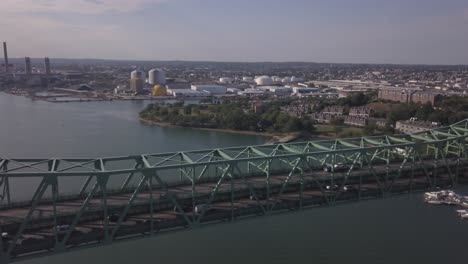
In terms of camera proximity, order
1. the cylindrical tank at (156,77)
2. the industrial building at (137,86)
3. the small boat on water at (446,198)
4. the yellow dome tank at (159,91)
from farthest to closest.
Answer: the cylindrical tank at (156,77), the industrial building at (137,86), the yellow dome tank at (159,91), the small boat on water at (446,198)

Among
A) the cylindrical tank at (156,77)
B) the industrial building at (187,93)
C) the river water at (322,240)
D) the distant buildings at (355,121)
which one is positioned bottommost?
the river water at (322,240)

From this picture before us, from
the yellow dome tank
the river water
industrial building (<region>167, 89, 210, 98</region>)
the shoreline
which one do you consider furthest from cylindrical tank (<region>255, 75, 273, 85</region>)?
the river water

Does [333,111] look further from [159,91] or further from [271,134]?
[159,91]

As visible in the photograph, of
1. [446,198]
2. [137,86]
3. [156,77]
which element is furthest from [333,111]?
[156,77]

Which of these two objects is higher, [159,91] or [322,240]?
[159,91]

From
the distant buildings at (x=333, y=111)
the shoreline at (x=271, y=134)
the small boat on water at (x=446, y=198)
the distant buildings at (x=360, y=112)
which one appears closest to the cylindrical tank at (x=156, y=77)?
the distant buildings at (x=333, y=111)

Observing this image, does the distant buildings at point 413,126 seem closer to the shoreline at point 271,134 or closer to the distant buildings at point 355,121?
the distant buildings at point 355,121

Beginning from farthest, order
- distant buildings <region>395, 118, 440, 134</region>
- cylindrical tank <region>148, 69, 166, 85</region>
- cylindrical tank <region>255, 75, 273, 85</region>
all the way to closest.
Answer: cylindrical tank <region>255, 75, 273, 85</region>, cylindrical tank <region>148, 69, 166, 85</region>, distant buildings <region>395, 118, 440, 134</region>

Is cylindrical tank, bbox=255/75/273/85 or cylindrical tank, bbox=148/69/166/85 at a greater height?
cylindrical tank, bbox=148/69/166/85

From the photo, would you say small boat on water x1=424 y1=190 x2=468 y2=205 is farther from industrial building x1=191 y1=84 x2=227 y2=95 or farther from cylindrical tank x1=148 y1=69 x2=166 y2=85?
cylindrical tank x1=148 y1=69 x2=166 y2=85

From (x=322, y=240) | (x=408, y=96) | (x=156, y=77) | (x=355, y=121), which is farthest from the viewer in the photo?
(x=156, y=77)

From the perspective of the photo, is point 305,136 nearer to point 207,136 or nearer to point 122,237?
point 207,136
